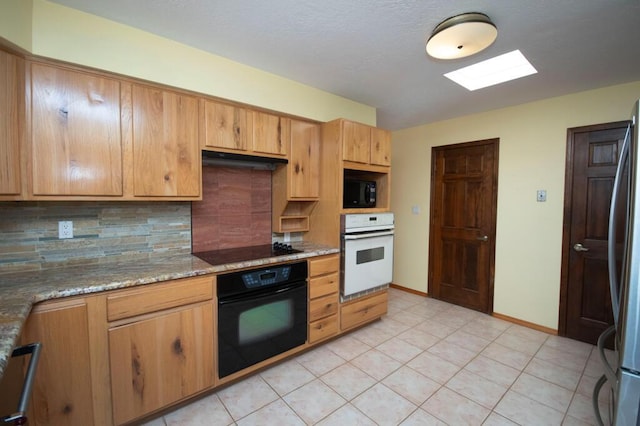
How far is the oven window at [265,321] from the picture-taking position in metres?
1.98

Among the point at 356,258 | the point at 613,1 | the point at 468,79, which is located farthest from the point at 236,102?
the point at 613,1

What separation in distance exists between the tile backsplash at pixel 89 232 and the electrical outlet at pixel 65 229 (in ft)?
0.07

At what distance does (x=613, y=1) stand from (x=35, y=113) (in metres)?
3.17

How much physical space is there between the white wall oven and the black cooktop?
0.50 metres

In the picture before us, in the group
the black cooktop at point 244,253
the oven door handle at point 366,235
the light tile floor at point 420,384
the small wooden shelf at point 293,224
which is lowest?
the light tile floor at point 420,384

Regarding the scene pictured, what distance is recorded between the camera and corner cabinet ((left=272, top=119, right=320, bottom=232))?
2535 mm

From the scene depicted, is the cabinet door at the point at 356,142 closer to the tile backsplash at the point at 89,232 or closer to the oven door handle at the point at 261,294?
the oven door handle at the point at 261,294

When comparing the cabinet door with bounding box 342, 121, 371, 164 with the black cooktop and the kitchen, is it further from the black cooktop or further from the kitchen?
the black cooktop

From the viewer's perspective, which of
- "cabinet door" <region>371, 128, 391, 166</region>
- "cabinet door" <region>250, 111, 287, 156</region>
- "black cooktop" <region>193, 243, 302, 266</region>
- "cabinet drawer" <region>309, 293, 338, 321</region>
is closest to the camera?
"black cooktop" <region>193, 243, 302, 266</region>

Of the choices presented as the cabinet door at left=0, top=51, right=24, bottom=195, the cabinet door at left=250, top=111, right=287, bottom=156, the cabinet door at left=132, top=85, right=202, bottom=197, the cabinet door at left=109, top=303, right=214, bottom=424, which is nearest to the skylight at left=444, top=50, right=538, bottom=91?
the cabinet door at left=250, top=111, right=287, bottom=156

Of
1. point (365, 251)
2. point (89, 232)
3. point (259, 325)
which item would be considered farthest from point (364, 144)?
point (89, 232)

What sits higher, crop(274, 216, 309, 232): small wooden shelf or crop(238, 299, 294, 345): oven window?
crop(274, 216, 309, 232): small wooden shelf

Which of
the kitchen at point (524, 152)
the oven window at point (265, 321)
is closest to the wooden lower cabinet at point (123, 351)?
the oven window at point (265, 321)

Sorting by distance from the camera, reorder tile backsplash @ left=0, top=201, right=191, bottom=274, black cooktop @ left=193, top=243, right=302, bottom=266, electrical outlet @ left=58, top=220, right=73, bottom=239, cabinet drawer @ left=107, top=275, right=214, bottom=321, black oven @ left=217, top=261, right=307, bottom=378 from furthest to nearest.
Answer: black cooktop @ left=193, top=243, right=302, bottom=266 → black oven @ left=217, top=261, right=307, bottom=378 → electrical outlet @ left=58, top=220, right=73, bottom=239 → tile backsplash @ left=0, top=201, right=191, bottom=274 → cabinet drawer @ left=107, top=275, right=214, bottom=321
